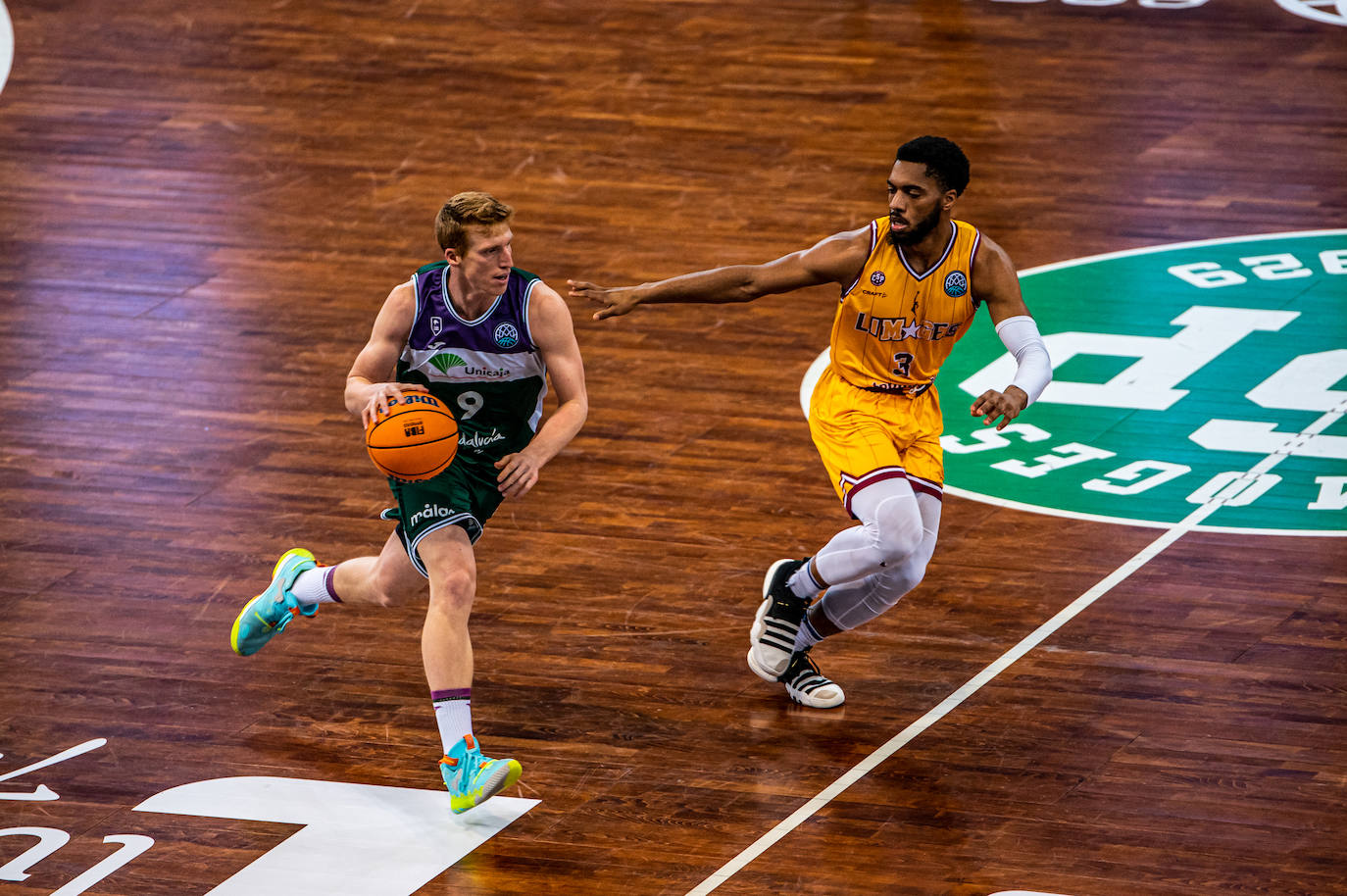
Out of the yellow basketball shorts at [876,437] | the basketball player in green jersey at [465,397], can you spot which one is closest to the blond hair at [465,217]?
the basketball player in green jersey at [465,397]

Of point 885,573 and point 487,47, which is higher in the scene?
point 487,47

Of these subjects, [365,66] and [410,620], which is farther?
[365,66]

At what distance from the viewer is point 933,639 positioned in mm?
7836

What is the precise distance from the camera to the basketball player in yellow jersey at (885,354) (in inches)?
273

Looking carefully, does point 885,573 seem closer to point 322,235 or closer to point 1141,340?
point 1141,340

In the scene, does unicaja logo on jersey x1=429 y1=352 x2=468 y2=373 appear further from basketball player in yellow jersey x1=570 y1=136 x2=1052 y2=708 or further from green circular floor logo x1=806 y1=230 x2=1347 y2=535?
green circular floor logo x1=806 y1=230 x2=1347 y2=535

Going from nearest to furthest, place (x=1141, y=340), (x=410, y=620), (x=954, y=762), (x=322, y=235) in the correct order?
1. (x=954, y=762)
2. (x=410, y=620)
3. (x=1141, y=340)
4. (x=322, y=235)

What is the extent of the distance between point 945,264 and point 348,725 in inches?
103

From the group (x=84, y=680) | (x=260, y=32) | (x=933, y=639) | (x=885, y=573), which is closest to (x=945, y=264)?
(x=885, y=573)

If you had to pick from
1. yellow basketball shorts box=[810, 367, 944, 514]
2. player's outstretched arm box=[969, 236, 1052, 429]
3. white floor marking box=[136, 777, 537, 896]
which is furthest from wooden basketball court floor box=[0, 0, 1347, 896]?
player's outstretched arm box=[969, 236, 1052, 429]

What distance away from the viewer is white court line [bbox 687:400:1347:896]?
6.39 meters

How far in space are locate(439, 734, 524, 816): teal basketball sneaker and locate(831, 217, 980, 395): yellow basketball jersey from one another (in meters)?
1.89

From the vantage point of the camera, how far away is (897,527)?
6.91 metres

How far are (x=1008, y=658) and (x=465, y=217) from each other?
2.69m
